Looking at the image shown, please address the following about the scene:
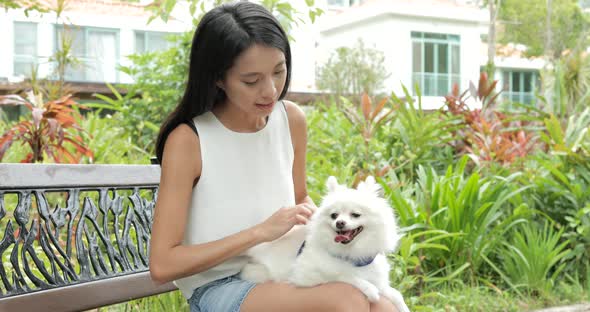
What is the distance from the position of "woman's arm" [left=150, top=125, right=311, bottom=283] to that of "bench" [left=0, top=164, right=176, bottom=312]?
0.55m

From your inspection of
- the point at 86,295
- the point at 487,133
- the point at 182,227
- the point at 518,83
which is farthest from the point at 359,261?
the point at 518,83

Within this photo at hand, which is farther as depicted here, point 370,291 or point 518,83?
point 518,83

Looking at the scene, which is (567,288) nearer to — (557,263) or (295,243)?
(557,263)

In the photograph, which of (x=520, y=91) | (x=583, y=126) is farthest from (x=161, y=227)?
(x=520, y=91)

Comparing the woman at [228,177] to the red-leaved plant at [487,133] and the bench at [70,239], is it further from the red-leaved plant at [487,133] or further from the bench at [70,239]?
the red-leaved plant at [487,133]

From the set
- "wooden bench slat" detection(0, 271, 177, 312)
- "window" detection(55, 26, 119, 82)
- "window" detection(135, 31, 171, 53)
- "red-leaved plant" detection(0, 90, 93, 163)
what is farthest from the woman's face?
"window" detection(135, 31, 171, 53)

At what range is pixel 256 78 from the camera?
2.33m

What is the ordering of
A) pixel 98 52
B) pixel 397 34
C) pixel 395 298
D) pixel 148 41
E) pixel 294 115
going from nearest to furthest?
pixel 395 298 < pixel 294 115 < pixel 98 52 < pixel 148 41 < pixel 397 34

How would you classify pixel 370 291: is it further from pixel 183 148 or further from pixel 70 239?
pixel 70 239

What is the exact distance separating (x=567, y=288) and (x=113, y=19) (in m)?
24.4

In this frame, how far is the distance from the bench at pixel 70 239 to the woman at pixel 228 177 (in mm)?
494

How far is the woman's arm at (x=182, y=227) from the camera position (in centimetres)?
226

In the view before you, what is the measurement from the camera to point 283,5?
588 centimetres

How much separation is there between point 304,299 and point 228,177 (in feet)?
1.64
